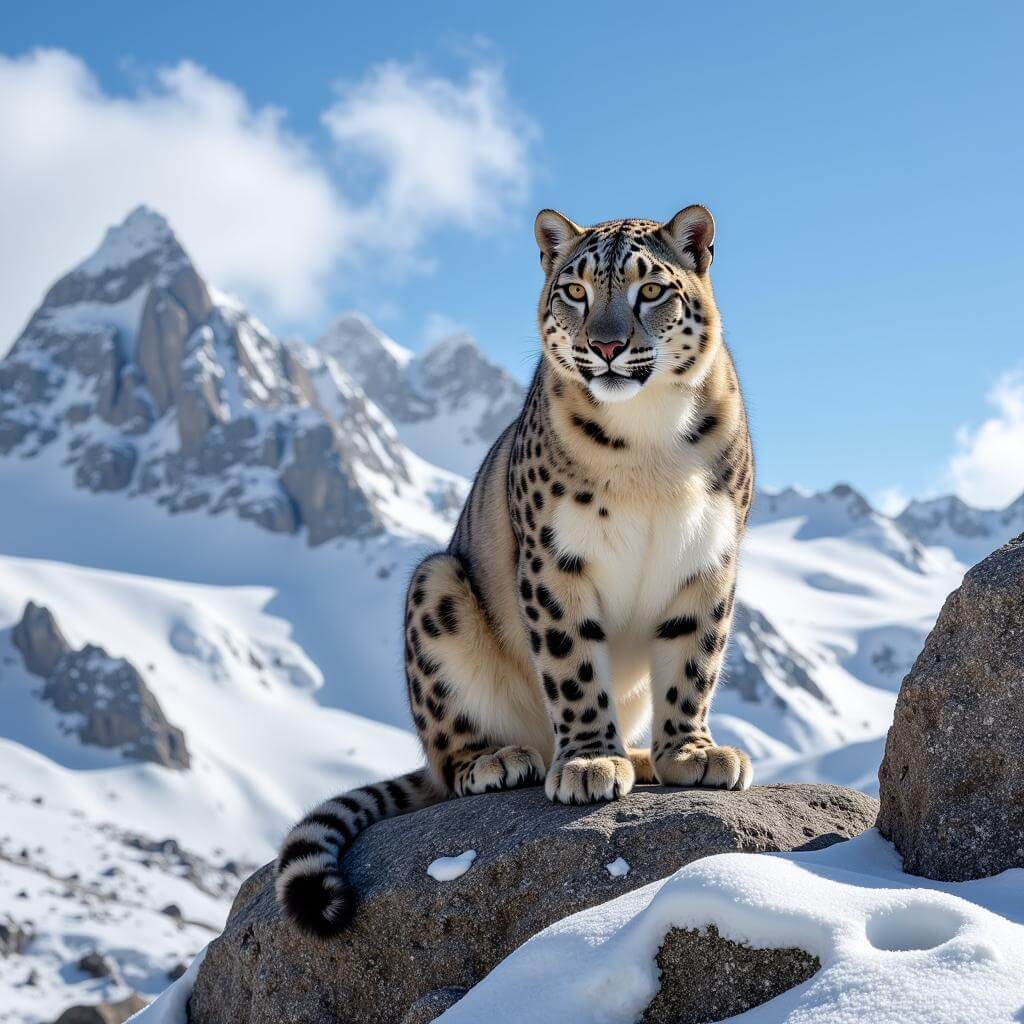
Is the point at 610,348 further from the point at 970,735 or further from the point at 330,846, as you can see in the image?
the point at 330,846

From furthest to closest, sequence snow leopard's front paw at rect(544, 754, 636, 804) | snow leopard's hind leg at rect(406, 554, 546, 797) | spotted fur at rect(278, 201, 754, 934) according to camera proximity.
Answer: snow leopard's hind leg at rect(406, 554, 546, 797)
spotted fur at rect(278, 201, 754, 934)
snow leopard's front paw at rect(544, 754, 636, 804)

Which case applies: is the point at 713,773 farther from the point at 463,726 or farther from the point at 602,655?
the point at 463,726

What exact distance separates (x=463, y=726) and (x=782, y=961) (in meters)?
4.62

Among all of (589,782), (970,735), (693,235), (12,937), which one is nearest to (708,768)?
(589,782)

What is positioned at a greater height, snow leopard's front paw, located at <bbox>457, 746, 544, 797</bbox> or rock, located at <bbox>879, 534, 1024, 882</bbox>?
snow leopard's front paw, located at <bbox>457, 746, 544, 797</bbox>

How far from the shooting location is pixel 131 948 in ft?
366

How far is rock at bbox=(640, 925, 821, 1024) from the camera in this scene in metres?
5.32

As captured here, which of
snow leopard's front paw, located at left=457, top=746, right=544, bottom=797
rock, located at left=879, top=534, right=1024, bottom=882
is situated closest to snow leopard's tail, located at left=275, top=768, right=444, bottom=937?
snow leopard's front paw, located at left=457, top=746, right=544, bottom=797

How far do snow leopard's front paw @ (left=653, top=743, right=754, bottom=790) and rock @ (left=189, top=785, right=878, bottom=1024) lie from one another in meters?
0.28

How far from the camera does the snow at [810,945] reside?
182 inches

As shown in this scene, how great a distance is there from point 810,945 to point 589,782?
3083mm

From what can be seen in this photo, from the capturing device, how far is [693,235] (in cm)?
911

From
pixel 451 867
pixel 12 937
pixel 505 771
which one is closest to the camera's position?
pixel 451 867

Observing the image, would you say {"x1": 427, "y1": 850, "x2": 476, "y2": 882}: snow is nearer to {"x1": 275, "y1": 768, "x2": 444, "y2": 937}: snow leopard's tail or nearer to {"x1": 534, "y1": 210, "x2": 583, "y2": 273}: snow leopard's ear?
{"x1": 275, "y1": 768, "x2": 444, "y2": 937}: snow leopard's tail
